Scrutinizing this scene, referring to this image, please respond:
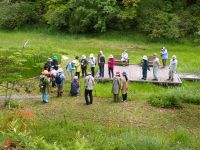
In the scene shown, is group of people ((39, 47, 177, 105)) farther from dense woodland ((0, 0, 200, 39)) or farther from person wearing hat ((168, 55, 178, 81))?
dense woodland ((0, 0, 200, 39))

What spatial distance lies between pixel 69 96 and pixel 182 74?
9319mm

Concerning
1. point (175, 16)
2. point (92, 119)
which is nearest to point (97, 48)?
point (175, 16)

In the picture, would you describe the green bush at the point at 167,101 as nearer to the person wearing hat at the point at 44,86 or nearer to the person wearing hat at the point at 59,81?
the person wearing hat at the point at 59,81

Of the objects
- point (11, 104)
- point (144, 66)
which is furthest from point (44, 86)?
point (144, 66)

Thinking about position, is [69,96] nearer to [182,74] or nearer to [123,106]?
[123,106]

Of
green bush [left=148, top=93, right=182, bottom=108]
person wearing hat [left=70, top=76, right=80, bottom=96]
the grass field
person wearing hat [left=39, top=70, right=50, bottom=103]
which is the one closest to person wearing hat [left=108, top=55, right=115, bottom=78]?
the grass field

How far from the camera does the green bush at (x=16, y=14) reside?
48.1 metres

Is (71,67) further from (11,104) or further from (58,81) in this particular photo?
(11,104)

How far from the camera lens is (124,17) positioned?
4281 centimetres

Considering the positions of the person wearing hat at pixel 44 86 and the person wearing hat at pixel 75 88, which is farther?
the person wearing hat at pixel 75 88

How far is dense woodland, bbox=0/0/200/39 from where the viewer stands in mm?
41719

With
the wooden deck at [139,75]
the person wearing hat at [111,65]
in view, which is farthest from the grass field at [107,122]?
the person wearing hat at [111,65]

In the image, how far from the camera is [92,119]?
1834 centimetres

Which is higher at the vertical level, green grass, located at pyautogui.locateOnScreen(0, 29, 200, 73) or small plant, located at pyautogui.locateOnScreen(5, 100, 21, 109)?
green grass, located at pyautogui.locateOnScreen(0, 29, 200, 73)
